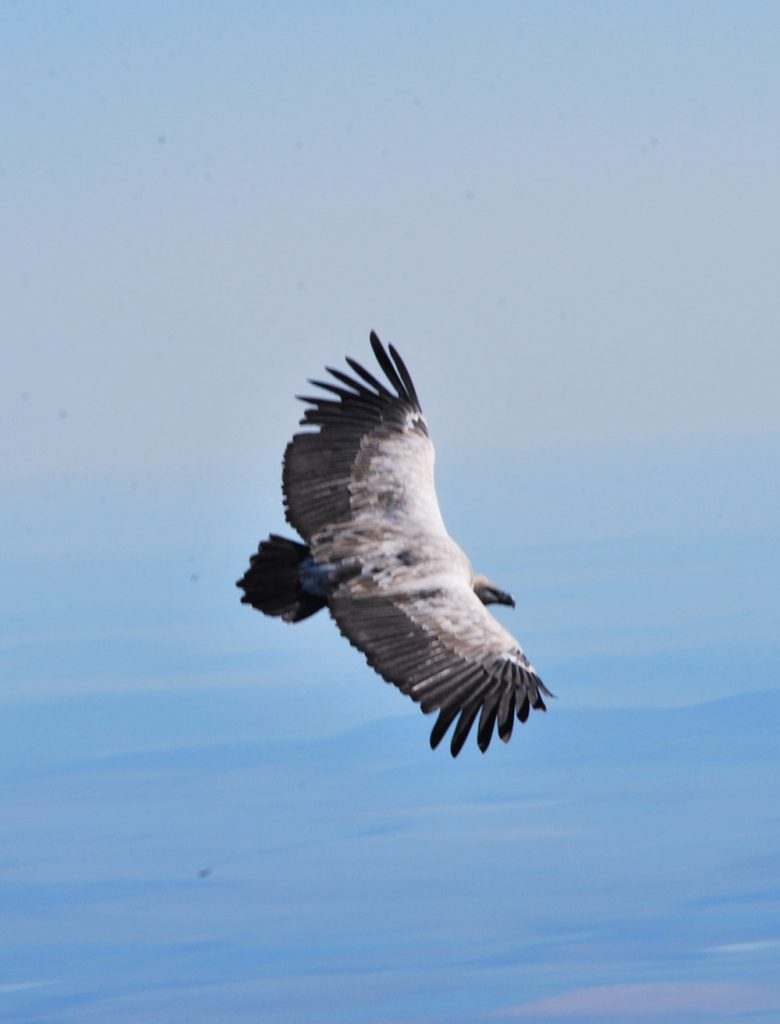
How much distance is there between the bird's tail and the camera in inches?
878

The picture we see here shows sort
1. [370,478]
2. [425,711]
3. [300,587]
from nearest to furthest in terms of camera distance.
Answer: [425,711] → [300,587] → [370,478]

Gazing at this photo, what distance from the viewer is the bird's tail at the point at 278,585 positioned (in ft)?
73.2

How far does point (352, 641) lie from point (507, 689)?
1.84 m

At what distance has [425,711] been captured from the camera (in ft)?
66.7

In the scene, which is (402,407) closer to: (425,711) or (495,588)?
(495,588)

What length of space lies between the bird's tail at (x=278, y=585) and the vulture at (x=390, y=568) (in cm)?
1

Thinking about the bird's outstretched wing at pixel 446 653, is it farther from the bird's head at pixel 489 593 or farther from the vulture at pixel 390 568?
the bird's head at pixel 489 593

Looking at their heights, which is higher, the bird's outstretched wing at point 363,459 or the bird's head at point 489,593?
the bird's outstretched wing at point 363,459

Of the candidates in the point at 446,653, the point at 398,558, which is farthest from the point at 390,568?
the point at 446,653

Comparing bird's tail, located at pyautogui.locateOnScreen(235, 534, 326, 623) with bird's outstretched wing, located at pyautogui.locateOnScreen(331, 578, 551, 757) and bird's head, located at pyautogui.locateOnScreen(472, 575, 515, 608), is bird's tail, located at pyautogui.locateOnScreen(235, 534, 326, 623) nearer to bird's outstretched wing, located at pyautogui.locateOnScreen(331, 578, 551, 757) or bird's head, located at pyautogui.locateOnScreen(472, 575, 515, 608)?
bird's outstretched wing, located at pyautogui.locateOnScreen(331, 578, 551, 757)

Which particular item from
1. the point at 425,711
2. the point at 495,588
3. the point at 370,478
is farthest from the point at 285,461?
the point at 425,711

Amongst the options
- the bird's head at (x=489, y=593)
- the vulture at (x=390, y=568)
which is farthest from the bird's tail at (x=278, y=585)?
the bird's head at (x=489, y=593)

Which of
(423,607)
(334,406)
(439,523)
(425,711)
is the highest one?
(334,406)

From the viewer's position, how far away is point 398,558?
22.2 meters
